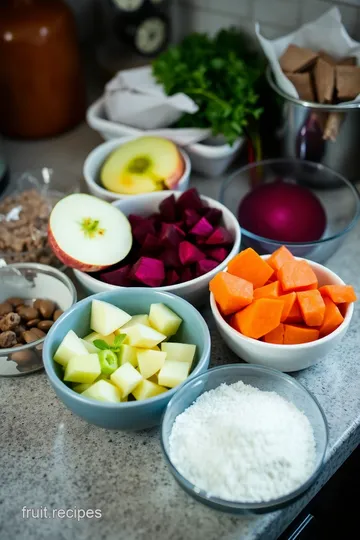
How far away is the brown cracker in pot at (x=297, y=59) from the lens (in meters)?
1.16

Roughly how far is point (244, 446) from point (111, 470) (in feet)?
0.58

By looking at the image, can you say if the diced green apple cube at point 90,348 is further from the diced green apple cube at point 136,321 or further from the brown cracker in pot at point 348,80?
the brown cracker in pot at point 348,80

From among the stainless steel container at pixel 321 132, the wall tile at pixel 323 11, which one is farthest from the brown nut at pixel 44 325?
the wall tile at pixel 323 11

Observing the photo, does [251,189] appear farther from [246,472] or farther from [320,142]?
[246,472]

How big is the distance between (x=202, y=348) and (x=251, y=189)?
0.47 metres

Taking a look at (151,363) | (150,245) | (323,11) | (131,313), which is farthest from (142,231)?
(323,11)

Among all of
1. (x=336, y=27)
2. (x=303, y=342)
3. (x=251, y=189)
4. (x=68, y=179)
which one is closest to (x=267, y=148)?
(x=251, y=189)

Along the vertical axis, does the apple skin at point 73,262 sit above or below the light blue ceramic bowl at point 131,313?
above

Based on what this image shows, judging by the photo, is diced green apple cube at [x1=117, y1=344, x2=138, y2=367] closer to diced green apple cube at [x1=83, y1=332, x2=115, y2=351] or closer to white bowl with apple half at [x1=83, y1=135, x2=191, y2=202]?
diced green apple cube at [x1=83, y1=332, x2=115, y2=351]

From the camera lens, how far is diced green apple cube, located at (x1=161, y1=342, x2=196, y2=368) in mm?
840

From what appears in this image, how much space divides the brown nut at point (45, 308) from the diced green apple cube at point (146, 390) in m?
0.23

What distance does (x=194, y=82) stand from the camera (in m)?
1.22

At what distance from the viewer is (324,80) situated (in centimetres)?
→ 113

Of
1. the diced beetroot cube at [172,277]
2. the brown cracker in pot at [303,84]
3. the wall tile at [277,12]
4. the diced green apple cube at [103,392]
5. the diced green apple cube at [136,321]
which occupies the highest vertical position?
the wall tile at [277,12]
